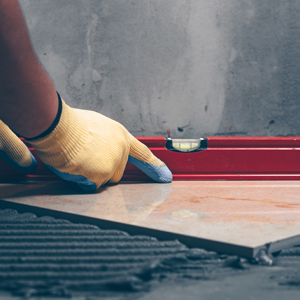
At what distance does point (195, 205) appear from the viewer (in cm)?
103

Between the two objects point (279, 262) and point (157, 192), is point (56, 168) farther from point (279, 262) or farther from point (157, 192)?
point (279, 262)

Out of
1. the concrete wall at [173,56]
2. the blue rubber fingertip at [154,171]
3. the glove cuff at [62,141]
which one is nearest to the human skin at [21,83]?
the glove cuff at [62,141]

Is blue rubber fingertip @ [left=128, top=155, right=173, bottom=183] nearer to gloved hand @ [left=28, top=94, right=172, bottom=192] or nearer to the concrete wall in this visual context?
gloved hand @ [left=28, top=94, right=172, bottom=192]

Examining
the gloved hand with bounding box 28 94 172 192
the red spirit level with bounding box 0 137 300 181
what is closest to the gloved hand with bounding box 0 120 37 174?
the gloved hand with bounding box 28 94 172 192

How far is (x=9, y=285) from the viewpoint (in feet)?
1.77

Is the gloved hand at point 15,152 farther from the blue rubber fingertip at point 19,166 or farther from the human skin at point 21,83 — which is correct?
the human skin at point 21,83

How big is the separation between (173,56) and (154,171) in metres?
0.71

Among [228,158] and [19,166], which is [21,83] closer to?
[19,166]

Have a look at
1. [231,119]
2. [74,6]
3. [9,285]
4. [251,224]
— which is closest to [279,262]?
[251,224]

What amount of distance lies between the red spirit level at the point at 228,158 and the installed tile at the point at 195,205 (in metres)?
0.09

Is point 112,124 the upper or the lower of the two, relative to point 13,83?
lower

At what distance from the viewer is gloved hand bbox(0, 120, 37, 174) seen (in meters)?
1.34

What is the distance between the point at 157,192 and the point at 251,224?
0.51 m

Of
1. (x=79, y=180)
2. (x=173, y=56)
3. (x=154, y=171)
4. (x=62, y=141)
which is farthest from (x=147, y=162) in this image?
(x=173, y=56)
